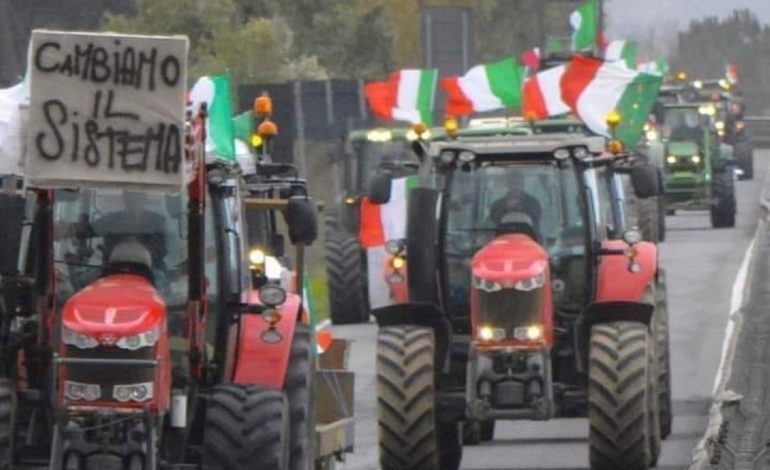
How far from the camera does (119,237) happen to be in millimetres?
12758

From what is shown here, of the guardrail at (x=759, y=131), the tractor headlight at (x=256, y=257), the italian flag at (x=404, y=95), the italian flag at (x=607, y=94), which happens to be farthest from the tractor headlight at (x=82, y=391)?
the guardrail at (x=759, y=131)

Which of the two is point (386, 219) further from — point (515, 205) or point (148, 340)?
point (148, 340)

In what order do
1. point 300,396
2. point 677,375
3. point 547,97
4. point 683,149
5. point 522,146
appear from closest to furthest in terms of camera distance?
point 300,396 < point 522,146 < point 677,375 < point 547,97 < point 683,149

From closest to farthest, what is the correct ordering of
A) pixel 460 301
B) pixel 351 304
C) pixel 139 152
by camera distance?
pixel 139 152, pixel 460 301, pixel 351 304

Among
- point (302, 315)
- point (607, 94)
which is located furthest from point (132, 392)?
point (607, 94)

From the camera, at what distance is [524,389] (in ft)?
55.4

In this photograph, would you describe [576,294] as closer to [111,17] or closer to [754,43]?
[111,17]

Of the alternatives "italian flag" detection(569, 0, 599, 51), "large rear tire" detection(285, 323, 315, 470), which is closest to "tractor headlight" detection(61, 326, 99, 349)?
"large rear tire" detection(285, 323, 315, 470)

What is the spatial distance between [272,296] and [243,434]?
32.7 inches

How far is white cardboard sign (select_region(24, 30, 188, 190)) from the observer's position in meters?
11.7

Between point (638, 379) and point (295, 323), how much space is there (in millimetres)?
3800

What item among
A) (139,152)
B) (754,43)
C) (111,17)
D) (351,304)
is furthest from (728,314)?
(754,43)

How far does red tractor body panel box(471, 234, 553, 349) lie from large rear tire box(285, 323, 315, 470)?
131 inches

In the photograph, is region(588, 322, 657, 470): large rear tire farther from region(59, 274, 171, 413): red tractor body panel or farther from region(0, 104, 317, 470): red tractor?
region(59, 274, 171, 413): red tractor body panel
